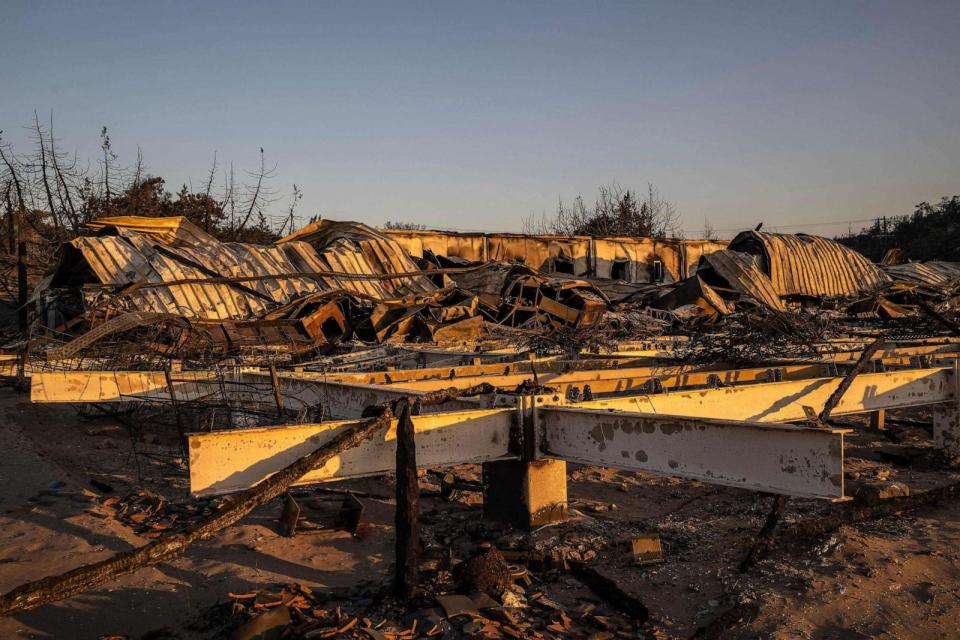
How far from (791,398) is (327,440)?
323 centimetres

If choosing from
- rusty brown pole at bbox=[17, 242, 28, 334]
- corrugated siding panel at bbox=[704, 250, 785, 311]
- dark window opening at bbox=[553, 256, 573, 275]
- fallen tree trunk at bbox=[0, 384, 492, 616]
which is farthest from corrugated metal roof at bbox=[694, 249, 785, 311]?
fallen tree trunk at bbox=[0, 384, 492, 616]

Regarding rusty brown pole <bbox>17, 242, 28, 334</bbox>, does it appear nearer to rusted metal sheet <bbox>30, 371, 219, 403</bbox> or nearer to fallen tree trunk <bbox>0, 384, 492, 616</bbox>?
rusted metal sheet <bbox>30, 371, 219, 403</bbox>

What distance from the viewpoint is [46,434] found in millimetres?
7301

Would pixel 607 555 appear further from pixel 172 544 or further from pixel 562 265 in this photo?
pixel 562 265

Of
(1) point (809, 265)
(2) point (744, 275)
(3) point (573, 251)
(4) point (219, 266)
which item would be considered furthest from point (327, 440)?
(1) point (809, 265)

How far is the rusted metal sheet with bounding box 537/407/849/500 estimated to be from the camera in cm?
327

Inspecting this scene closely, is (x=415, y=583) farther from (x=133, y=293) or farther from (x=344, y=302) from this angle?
(x=344, y=302)

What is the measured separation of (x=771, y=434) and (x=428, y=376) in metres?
3.71

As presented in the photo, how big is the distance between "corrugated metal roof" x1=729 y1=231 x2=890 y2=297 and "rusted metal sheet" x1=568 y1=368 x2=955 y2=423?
51.6 ft

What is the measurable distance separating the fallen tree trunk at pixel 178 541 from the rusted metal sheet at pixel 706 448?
106 centimetres

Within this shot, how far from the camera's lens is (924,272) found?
78.1 feet

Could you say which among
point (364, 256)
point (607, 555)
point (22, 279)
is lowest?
point (607, 555)

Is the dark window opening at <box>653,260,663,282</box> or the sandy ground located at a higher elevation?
the dark window opening at <box>653,260,663,282</box>

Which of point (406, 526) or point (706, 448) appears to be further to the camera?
point (706, 448)
